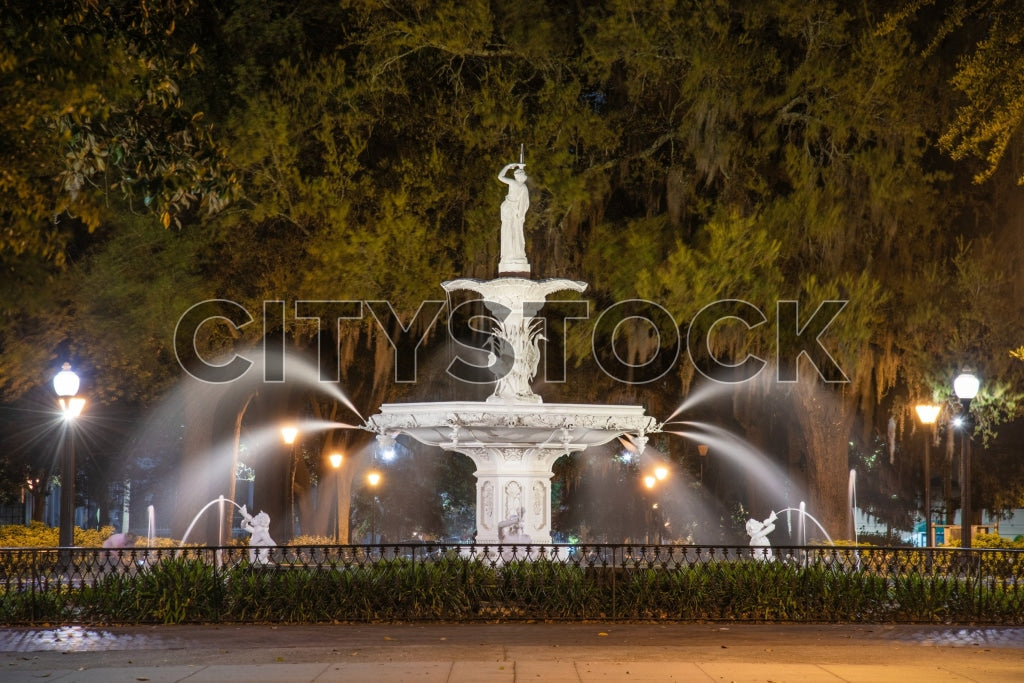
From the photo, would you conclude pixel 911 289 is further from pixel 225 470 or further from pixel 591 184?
pixel 225 470

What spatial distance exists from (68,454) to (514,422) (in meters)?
5.70

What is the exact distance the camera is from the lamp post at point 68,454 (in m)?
18.2

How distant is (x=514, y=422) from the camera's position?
709 inches

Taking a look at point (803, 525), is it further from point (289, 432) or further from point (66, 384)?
point (66, 384)

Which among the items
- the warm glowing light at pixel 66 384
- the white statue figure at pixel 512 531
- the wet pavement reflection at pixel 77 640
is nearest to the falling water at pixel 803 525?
the white statue figure at pixel 512 531

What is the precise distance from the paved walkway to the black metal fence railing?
462 mm

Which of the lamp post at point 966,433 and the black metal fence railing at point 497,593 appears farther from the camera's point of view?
the lamp post at point 966,433

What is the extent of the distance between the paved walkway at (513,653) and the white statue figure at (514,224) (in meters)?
5.78

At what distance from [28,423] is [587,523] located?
2715 cm

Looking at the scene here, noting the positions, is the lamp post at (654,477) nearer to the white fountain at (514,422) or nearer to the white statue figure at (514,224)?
the white fountain at (514,422)

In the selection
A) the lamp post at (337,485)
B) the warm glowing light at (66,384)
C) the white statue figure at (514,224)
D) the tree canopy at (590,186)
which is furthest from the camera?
the lamp post at (337,485)

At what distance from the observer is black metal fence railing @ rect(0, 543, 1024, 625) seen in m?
15.9

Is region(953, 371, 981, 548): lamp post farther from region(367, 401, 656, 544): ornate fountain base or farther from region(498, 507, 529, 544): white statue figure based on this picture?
region(498, 507, 529, 544): white statue figure

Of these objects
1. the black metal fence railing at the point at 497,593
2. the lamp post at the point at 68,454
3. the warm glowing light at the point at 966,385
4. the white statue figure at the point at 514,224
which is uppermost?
the white statue figure at the point at 514,224
